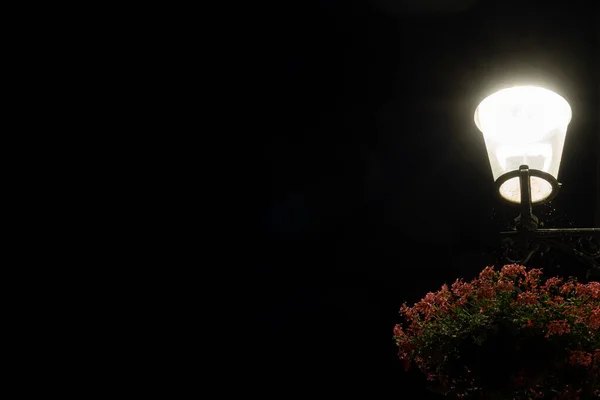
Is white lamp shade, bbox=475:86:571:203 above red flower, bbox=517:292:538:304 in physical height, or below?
above

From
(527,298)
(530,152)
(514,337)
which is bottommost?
(514,337)

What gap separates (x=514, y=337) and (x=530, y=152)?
82 centimetres

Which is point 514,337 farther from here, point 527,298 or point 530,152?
point 530,152

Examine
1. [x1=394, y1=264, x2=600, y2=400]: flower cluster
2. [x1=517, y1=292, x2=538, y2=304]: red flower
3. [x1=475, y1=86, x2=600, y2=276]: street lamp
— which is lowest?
[x1=394, y1=264, x2=600, y2=400]: flower cluster

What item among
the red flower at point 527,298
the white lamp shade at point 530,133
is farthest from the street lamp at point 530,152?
the red flower at point 527,298

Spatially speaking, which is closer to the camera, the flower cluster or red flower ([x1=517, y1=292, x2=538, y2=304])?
the flower cluster

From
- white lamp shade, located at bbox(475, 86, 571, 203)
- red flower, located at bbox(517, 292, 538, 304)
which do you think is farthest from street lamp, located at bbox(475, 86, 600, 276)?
red flower, located at bbox(517, 292, 538, 304)

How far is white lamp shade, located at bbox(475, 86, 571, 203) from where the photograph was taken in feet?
8.52

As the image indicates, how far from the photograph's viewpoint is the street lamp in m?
2.52

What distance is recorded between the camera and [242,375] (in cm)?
945

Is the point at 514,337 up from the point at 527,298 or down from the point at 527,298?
down

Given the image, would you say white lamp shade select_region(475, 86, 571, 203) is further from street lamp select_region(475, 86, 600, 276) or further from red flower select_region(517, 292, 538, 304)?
red flower select_region(517, 292, 538, 304)

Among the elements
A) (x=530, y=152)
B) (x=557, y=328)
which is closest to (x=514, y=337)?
(x=557, y=328)

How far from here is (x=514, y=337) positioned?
2541mm
